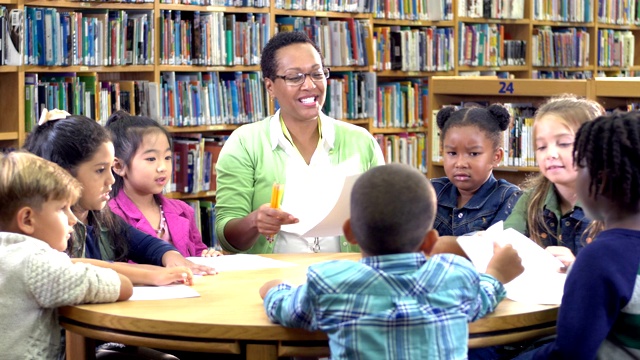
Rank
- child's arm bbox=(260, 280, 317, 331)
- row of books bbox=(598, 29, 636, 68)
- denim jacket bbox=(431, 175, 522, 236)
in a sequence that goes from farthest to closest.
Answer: row of books bbox=(598, 29, 636, 68)
denim jacket bbox=(431, 175, 522, 236)
child's arm bbox=(260, 280, 317, 331)

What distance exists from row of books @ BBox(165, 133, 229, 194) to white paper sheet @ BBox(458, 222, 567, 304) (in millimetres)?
3328

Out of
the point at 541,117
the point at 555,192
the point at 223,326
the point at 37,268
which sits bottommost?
the point at 223,326

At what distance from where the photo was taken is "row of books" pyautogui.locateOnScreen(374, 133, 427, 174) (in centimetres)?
680

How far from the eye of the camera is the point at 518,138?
495 cm

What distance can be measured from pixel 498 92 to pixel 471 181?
6.14 feet

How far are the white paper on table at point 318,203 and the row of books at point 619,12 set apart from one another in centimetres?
635

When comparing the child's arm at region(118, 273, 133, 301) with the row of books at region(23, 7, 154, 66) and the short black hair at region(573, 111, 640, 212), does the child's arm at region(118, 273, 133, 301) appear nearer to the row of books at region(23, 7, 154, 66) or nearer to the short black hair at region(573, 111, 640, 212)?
the short black hair at region(573, 111, 640, 212)

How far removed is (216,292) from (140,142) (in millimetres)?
1237

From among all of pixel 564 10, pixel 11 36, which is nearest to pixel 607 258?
pixel 11 36

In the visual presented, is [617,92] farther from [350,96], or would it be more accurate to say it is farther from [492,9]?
[492,9]

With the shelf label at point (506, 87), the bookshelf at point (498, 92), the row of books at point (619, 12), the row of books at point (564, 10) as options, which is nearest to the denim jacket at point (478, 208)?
the bookshelf at point (498, 92)

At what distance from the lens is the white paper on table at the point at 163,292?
218 centimetres

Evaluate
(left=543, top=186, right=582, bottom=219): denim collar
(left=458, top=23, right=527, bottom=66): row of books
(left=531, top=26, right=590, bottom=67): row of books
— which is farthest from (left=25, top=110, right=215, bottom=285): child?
(left=531, top=26, right=590, bottom=67): row of books

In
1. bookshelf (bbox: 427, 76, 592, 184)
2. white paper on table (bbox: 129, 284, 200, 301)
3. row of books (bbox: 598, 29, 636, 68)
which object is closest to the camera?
white paper on table (bbox: 129, 284, 200, 301)
